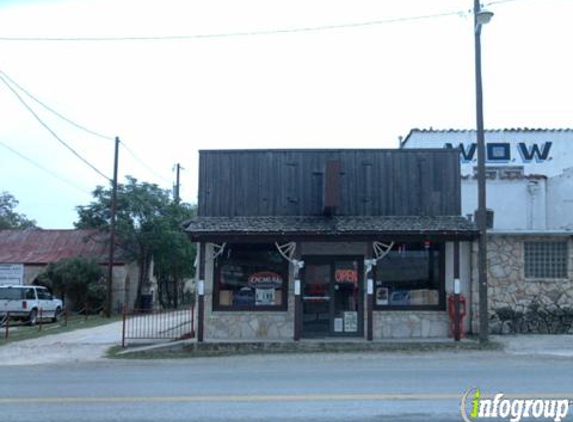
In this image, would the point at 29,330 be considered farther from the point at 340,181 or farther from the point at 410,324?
the point at 410,324

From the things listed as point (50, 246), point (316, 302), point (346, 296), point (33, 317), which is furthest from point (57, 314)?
point (346, 296)

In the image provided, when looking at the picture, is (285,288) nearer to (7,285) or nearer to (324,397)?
(324,397)

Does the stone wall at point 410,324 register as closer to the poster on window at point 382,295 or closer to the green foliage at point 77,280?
the poster on window at point 382,295

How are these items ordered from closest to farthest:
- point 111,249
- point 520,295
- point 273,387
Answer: point 273,387, point 520,295, point 111,249

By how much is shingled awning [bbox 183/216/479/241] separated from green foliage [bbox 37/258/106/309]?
70.1 feet

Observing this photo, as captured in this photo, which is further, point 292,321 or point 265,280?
point 265,280

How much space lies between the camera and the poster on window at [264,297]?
2044cm

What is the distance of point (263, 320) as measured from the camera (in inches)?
800

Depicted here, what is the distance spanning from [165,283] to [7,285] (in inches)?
685

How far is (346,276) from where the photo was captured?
20453 millimetres

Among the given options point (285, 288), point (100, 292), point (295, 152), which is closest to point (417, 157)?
point (295, 152)

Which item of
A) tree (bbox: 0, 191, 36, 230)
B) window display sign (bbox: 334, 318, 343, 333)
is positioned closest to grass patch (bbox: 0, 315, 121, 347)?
window display sign (bbox: 334, 318, 343, 333)

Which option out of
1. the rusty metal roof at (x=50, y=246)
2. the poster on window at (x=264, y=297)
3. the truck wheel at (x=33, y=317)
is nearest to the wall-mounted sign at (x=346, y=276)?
the poster on window at (x=264, y=297)

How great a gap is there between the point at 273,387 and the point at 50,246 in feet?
118
